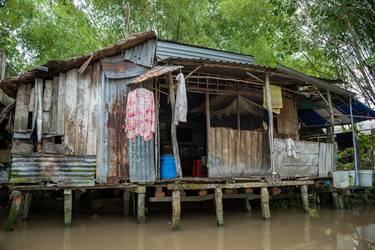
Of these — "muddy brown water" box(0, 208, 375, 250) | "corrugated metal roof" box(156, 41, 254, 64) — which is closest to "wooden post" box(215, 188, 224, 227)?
"muddy brown water" box(0, 208, 375, 250)

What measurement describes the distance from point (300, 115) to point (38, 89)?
9903mm

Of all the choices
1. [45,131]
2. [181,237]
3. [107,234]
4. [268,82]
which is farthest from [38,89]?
[268,82]

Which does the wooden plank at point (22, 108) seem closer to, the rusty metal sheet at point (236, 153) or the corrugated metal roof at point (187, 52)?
the corrugated metal roof at point (187, 52)

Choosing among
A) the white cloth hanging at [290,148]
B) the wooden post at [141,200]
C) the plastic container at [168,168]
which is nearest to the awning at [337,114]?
the white cloth hanging at [290,148]

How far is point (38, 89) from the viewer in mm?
8969

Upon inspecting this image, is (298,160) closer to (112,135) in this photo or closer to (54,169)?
(112,135)

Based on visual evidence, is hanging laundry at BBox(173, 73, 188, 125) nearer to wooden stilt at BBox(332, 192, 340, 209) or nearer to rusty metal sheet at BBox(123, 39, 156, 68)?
rusty metal sheet at BBox(123, 39, 156, 68)

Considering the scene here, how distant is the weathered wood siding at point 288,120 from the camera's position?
11281 millimetres

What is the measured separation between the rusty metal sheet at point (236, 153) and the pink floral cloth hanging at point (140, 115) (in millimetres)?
1656

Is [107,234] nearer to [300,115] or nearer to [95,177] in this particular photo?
[95,177]

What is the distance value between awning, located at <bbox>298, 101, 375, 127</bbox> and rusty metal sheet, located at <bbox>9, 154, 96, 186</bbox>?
8667 mm

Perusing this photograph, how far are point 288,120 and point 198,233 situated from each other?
5.60m

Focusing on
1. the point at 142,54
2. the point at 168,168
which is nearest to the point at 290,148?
the point at 168,168

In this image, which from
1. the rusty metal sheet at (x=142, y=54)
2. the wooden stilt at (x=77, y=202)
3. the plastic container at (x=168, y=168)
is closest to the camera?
the plastic container at (x=168, y=168)
